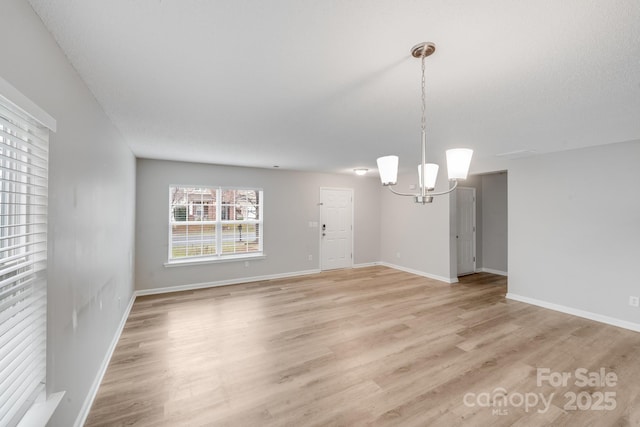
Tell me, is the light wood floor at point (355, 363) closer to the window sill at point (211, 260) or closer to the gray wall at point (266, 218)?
the window sill at point (211, 260)

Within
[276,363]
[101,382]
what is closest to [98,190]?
[101,382]

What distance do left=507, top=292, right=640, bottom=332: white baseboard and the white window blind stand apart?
559 centimetres

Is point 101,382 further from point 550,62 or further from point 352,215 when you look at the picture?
point 352,215

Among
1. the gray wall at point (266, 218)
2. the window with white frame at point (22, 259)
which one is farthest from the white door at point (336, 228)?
the window with white frame at point (22, 259)

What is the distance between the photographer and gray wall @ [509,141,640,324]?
338 centimetres

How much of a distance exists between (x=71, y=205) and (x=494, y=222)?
23.9ft

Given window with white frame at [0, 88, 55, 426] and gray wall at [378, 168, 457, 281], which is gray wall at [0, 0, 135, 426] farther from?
gray wall at [378, 168, 457, 281]

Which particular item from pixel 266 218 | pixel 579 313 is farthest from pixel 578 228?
pixel 266 218

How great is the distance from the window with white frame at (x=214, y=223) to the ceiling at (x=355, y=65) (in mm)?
2048

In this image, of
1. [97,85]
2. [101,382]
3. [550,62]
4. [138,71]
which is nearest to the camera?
[550,62]

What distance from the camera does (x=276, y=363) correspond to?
2.59m

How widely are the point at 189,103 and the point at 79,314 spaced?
179 centimetres

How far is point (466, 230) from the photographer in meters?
6.21

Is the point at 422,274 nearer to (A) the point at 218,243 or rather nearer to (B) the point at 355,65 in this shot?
(A) the point at 218,243
